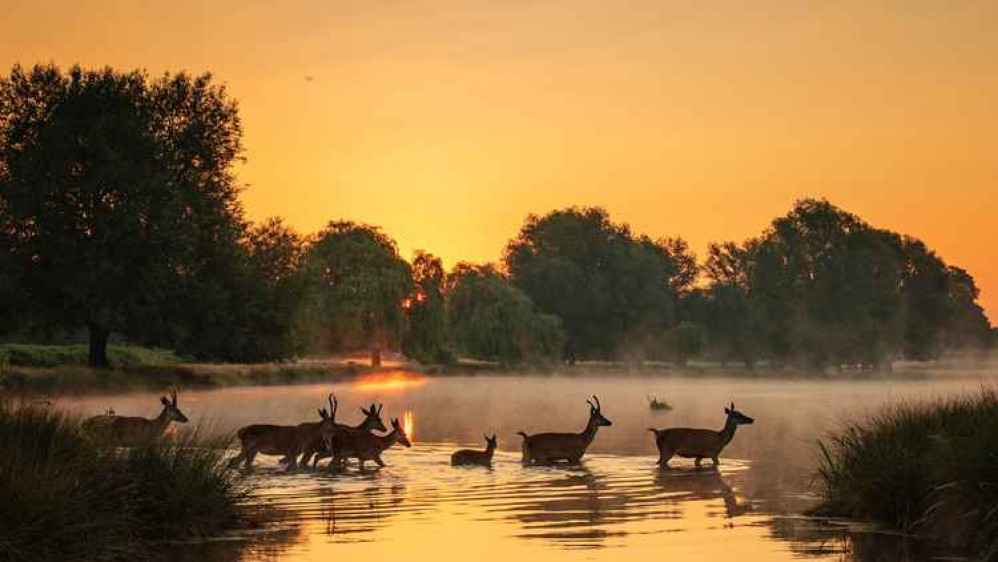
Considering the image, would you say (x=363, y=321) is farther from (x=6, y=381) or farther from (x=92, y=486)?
(x=92, y=486)

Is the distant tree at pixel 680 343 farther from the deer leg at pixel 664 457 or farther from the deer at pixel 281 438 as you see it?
the deer at pixel 281 438

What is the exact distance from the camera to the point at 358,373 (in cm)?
9612

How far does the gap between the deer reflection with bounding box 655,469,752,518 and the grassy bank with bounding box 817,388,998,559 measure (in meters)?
1.20

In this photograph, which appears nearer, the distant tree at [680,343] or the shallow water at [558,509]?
the shallow water at [558,509]

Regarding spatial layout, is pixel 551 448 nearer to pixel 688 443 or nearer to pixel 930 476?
pixel 688 443

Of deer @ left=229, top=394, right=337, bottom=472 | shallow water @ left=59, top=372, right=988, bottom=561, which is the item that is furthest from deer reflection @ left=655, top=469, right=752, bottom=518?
deer @ left=229, top=394, right=337, bottom=472

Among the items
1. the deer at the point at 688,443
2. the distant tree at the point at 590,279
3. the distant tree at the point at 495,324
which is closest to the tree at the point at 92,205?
the deer at the point at 688,443

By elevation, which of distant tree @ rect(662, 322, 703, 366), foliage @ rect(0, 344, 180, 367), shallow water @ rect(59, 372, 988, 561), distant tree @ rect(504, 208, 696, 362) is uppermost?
distant tree @ rect(504, 208, 696, 362)

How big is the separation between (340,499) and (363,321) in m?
78.6

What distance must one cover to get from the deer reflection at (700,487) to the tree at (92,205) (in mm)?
38702

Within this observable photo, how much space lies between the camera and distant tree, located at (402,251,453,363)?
3952 inches

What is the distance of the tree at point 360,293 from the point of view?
97.6m

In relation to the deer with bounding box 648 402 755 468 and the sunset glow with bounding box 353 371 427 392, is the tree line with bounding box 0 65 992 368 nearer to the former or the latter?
the sunset glow with bounding box 353 371 427 392

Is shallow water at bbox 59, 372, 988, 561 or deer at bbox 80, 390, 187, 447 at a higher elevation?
deer at bbox 80, 390, 187, 447
